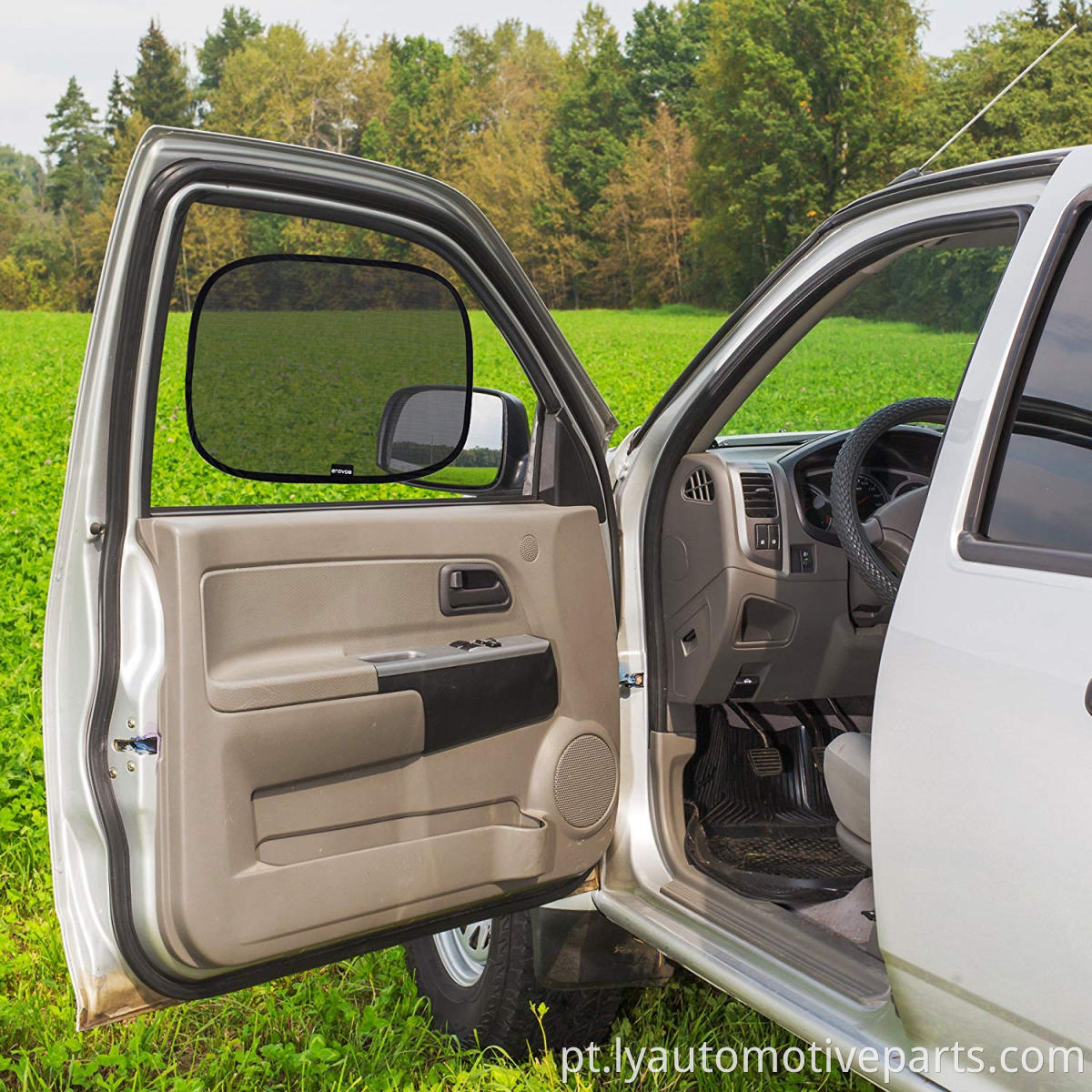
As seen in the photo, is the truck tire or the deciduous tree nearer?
the truck tire

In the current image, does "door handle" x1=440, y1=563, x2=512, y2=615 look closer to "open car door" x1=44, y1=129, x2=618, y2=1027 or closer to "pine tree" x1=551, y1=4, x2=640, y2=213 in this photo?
"open car door" x1=44, y1=129, x2=618, y2=1027

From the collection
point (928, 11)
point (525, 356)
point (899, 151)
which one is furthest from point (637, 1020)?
point (928, 11)

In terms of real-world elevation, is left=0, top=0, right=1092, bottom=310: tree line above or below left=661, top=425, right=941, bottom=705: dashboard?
above

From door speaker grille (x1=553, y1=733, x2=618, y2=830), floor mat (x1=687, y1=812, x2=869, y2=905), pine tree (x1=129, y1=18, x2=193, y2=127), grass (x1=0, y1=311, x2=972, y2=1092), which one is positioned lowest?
grass (x1=0, y1=311, x2=972, y2=1092)

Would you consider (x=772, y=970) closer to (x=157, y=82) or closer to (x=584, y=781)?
(x=584, y=781)

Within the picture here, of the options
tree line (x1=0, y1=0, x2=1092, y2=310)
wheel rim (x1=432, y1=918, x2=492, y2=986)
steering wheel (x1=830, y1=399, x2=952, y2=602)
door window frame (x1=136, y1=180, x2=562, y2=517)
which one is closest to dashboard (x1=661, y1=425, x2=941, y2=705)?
steering wheel (x1=830, y1=399, x2=952, y2=602)

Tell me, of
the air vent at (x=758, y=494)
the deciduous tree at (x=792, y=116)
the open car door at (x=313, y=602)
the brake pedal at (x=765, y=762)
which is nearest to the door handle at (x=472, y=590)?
the open car door at (x=313, y=602)

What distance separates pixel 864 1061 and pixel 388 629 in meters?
1.09

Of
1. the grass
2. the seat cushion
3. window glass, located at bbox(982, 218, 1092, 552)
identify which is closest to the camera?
window glass, located at bbox(982, 218, 1092, 552)

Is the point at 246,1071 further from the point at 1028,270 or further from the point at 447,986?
the point at 1028,270

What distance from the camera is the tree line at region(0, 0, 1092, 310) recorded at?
2199 inches

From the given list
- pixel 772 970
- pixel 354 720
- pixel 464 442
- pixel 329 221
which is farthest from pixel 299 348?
pixel 772 970

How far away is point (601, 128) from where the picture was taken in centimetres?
7212

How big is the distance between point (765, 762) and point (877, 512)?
0.99 metres
